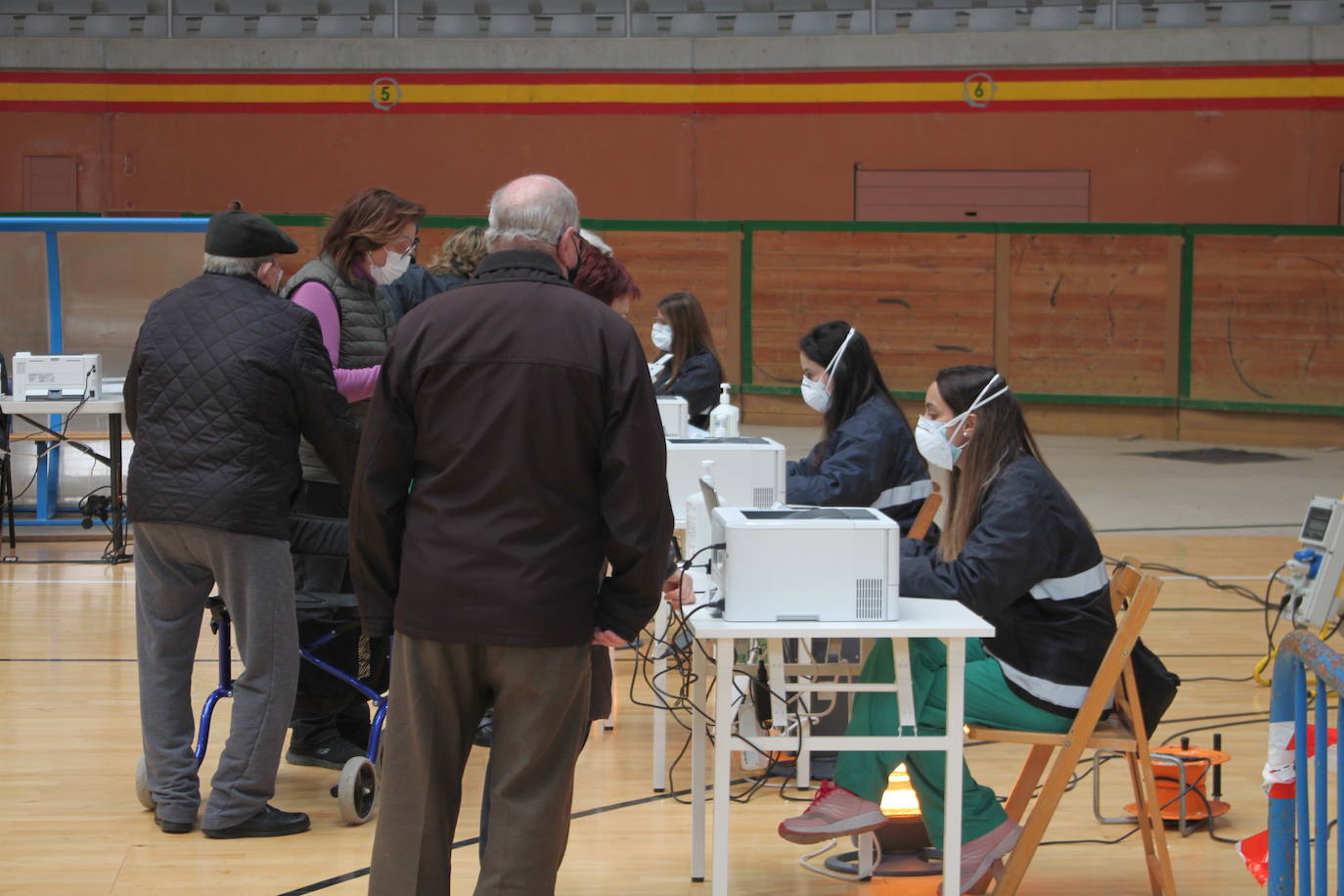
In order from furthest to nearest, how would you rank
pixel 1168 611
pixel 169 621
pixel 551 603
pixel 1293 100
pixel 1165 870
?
pixel 1293 100, pixel 1168 611, pixel 169 621, pixel 1165 870, pixel 551 603

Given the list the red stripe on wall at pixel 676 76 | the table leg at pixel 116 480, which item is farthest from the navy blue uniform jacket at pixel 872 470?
the red stripe on wall at pixel 676 76

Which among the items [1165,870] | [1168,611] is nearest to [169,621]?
[1165,870]

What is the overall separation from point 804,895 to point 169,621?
1.65 meters

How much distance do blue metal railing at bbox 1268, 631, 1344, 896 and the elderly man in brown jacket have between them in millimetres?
1016

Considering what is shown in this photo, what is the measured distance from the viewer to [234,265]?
3.68 meters

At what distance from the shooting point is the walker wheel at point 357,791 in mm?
3863

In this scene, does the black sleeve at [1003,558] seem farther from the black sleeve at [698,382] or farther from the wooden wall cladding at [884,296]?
the wooden wall cladding at [884,296]

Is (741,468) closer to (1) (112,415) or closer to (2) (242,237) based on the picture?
(2) (242,237)

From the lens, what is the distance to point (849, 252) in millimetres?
12961

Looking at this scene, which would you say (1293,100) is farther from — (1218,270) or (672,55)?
(672,55)

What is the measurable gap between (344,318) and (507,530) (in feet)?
5.89

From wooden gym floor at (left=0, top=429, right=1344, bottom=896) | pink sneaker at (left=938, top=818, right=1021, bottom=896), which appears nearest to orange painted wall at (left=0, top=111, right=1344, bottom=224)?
wooden gym floor at (left=0, top=429, right=1344, bottom=896)

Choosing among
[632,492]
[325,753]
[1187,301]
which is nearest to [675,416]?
[325,753]

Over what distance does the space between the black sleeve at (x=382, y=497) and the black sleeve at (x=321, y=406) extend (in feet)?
3.48
